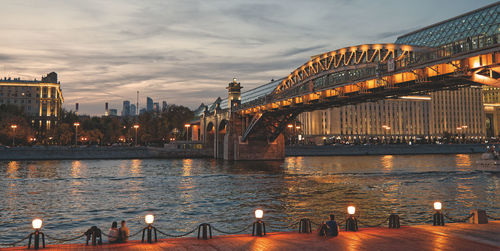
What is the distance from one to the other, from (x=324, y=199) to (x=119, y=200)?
593 inches

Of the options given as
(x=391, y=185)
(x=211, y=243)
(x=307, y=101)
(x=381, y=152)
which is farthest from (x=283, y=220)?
(x=381, y=152)

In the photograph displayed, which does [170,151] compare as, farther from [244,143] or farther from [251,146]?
[251,146]

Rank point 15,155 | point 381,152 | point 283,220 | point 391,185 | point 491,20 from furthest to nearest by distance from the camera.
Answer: point 381,152 < point 15,155 < point 491,20 < point 391,185 < point 283,220

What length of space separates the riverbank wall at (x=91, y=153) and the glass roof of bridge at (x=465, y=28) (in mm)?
56831

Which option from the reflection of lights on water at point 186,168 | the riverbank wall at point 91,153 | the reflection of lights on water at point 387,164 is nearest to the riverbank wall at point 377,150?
the riverbank wall at point 91,153

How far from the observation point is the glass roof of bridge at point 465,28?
6475 centimetres

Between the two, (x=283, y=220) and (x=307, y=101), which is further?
(x=307, y=101)

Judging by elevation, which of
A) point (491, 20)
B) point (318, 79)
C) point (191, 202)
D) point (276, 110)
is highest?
point (491, 20)

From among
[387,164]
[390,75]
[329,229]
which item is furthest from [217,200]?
[387,164]

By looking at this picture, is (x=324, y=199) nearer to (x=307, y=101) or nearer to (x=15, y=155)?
(x=307, y=101)

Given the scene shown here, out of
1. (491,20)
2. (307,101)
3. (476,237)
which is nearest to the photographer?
(476,237)

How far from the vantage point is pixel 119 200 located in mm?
30969

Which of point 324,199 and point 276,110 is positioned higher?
point 276,110

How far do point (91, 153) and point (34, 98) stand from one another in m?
102
